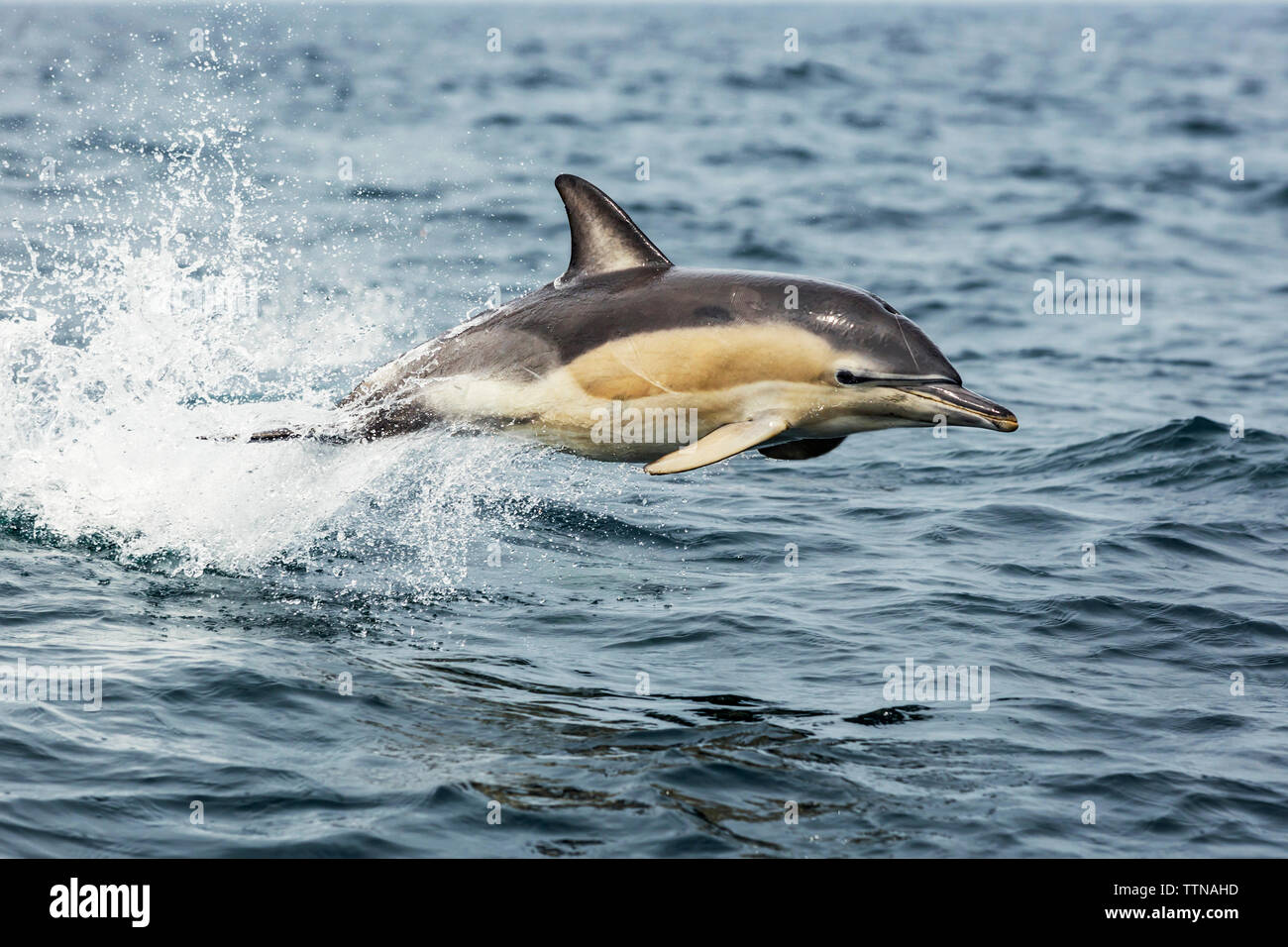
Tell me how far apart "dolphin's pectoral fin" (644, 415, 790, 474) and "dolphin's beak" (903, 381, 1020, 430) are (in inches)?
29.0

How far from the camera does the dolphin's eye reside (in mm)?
7801

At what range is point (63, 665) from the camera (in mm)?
7672

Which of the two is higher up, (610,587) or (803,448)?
(803,448)

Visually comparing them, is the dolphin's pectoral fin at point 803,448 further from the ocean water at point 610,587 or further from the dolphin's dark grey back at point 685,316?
the ocean water at point 610,587

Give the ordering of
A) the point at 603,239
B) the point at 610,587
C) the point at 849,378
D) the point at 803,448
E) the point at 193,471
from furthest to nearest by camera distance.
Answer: the point at 193,471 → the point at 610,587 → the point at 803,448 → the point at 603,239 → the point at 849,378

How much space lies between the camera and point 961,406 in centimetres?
756

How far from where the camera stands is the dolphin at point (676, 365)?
780cm

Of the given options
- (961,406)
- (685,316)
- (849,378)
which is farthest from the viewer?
(685,316)

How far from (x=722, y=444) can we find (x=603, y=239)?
4.83ft

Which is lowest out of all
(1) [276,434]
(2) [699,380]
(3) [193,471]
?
(3) [193,471]

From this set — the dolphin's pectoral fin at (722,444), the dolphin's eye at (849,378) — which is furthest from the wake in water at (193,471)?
the dolphin's eye at (849,378)

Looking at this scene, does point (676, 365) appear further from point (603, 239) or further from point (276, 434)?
point (276, 434)

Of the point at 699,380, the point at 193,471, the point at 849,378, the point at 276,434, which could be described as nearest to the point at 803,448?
the point at 849,378

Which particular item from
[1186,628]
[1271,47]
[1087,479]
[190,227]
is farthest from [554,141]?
[1271,47]
